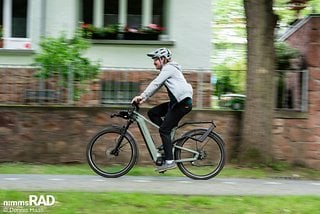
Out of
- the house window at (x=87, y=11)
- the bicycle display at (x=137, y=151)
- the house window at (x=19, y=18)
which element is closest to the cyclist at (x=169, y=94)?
the bicycle display at (x=137, y=151)

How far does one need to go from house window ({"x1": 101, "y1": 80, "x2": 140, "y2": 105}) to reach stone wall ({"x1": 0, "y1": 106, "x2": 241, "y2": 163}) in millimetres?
958

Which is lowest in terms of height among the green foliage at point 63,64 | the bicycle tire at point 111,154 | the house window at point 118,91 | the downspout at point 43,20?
the bicycle tire at point 111,154

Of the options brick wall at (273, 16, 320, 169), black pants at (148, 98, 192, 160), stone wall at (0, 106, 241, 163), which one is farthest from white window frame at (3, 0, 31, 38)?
black pants at (148, 98, 192, 160)

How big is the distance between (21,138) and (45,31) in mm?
4926

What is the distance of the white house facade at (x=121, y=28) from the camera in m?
14.7

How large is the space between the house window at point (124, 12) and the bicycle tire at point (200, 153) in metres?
6.96

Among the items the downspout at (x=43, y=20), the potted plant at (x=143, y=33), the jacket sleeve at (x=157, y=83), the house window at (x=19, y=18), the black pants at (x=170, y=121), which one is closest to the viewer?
the jacket sleeve at (x=157, y=83)

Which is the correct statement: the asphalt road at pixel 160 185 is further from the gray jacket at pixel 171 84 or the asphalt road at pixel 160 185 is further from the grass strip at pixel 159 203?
the gray jacket at pixel 171 84

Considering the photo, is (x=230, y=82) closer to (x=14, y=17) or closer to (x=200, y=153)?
(x=200, y=153)

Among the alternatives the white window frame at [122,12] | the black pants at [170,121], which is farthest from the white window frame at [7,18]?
the black pants at [170,121]

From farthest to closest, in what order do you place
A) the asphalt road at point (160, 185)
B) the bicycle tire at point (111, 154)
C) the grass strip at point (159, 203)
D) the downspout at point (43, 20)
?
the downspout at point (43, 20), the bicycle tire at point (111, 154), the asphalt road at point (160, 185), the grass strip at point (159, 203)

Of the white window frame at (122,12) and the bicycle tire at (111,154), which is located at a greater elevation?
the white window frame at (122,12)

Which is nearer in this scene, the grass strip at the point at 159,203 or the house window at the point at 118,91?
the grass strip at the point at 159,203

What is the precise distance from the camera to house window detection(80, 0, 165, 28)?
15.2m
